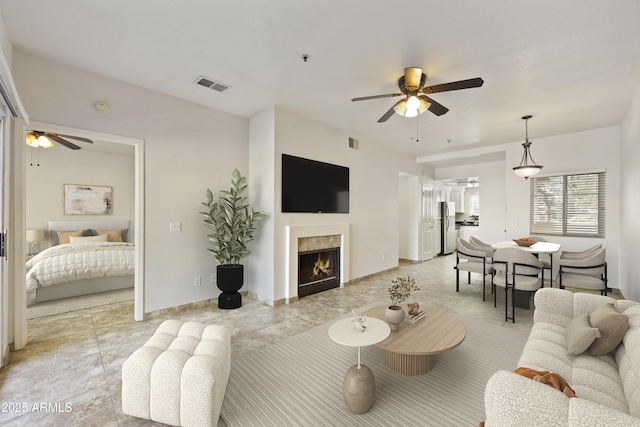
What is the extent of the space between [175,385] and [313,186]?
3414mm

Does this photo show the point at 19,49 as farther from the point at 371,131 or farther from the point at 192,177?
the point at 371,131

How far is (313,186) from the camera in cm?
465

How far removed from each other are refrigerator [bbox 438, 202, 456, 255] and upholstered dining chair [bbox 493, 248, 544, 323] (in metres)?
5.44

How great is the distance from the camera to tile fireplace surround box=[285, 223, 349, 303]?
4258mm

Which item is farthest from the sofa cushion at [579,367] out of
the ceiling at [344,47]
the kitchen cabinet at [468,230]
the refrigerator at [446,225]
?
the kitchen cabinet at [468,230]

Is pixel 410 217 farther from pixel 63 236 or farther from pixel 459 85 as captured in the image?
pixel 63 236

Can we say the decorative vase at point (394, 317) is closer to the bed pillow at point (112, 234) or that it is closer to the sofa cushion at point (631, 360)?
the sofa cushion at point (631, 360)

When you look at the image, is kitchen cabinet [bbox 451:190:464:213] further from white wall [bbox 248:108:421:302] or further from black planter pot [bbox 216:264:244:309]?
black planter pot [bbox 216:264:244:309]

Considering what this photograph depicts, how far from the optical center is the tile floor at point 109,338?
1940mm

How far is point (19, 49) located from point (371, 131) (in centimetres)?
471

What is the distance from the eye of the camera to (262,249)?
14.0ft

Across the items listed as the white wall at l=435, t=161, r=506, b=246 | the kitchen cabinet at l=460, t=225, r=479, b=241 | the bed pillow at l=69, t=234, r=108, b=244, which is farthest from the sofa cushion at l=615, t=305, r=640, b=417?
the kitchen cabinet at l=460, t=225, r=479, b=241

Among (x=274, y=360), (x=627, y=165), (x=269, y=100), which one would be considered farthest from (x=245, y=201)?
(x=627, y=165)

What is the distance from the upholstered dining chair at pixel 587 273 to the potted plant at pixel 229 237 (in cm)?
441
